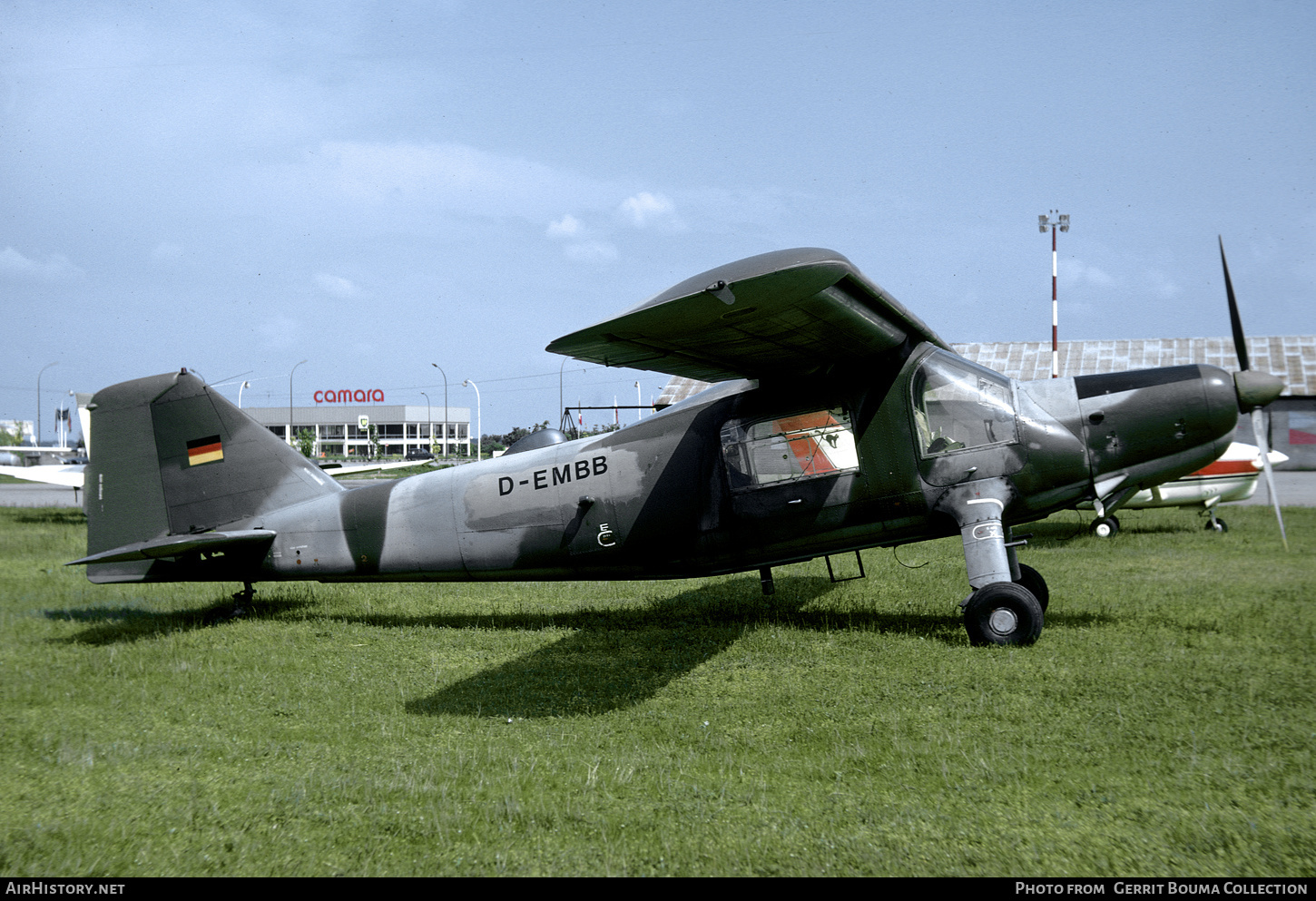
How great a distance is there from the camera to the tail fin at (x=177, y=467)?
962 cm

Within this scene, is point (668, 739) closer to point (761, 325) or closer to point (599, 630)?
point (761, 325)

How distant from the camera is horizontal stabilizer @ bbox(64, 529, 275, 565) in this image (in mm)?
8062

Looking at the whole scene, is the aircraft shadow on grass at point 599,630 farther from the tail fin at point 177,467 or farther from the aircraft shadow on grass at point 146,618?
the tail fin at point 177,467

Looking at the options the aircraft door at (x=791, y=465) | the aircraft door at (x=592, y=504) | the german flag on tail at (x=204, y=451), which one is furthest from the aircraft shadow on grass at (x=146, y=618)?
the aircraft door at (x=791, y=465)

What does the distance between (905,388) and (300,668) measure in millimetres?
6187

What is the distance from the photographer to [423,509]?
9.22m

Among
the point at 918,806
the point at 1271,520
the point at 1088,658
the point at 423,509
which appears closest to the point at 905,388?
the point at 1088,658

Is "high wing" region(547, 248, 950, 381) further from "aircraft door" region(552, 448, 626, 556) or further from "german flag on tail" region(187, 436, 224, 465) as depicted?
"german flag on tail" region(187, 436, 224, 465)

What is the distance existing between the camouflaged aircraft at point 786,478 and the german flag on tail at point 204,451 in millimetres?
883

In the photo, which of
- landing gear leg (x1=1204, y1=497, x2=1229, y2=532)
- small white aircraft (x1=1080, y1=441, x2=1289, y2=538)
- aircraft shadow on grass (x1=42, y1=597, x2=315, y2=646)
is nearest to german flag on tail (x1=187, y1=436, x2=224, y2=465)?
aircraft shadow on grass (x1=42, y1=597, x2=315, y2=646)

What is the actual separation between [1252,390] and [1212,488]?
10.8 meters

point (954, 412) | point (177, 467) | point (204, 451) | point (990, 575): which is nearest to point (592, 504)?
point (954, 412)

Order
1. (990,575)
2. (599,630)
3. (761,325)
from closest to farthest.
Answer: (761,325)
(990,575)
(599,630)

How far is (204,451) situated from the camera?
32.3 feet
